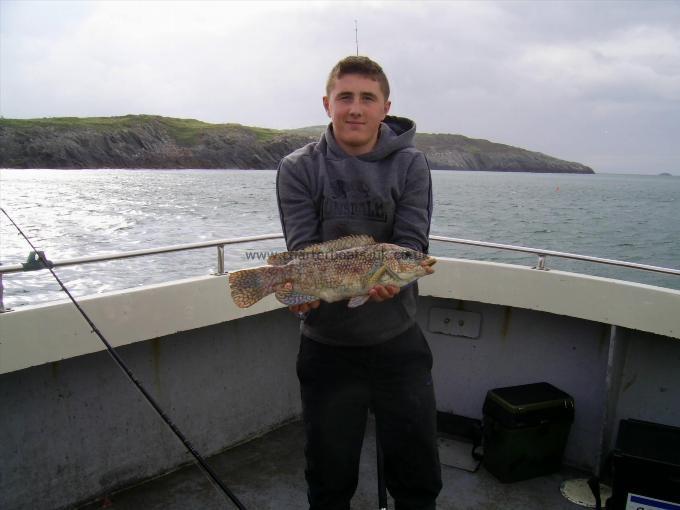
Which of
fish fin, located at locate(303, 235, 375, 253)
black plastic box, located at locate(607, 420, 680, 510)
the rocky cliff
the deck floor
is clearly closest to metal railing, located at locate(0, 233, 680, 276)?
black plastic box, located at locate(607, 420, 680, 510)

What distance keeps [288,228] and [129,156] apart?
137730 mm

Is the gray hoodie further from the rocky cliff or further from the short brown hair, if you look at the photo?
the rocky cliff

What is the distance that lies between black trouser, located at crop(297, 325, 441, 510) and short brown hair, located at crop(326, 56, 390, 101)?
4.80ft

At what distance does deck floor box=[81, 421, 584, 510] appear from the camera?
3.96 metres

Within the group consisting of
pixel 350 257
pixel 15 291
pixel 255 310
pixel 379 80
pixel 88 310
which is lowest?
pixel 15 291

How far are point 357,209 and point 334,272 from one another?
1.28 ft

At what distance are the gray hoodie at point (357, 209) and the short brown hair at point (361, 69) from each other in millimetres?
357

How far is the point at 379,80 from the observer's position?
9.77ft

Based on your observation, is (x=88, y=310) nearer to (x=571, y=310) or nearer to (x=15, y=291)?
(x=571, y=310)

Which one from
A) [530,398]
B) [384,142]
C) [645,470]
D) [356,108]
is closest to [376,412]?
[384,142]

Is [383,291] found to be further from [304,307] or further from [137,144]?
[137,144]

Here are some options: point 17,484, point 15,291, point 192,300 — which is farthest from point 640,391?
point 15,291

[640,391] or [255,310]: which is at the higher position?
[255,310]

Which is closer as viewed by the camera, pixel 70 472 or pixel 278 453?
pixel 70 472
